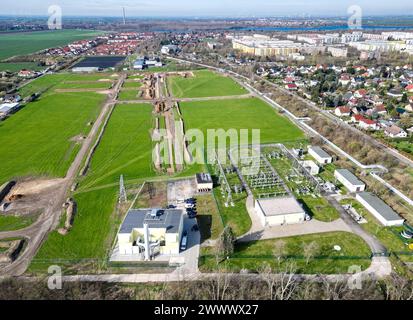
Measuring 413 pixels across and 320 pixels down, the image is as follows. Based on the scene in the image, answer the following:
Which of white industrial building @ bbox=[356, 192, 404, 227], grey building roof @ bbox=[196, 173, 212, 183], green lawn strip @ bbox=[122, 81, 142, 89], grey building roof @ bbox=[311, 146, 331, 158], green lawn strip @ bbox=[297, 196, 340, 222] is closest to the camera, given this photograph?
white industrial building @ bbox=[356, 192, 404, 227]

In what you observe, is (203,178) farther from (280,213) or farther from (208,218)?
(280,213)

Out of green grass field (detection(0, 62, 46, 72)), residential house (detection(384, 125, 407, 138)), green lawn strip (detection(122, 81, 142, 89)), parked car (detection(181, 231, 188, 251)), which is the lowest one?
parked car (detection(181, 231, 188, 251))

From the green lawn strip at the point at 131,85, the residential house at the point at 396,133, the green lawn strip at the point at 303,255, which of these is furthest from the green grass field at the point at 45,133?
the residential house at the point at 396,133

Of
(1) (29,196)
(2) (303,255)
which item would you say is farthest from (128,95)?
(2) (303,255)

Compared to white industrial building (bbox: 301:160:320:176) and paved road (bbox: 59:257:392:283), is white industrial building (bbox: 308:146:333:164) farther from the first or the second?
paved road (bbox: 59:257:392:283)

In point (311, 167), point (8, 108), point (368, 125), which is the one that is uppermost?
point (8, 108)

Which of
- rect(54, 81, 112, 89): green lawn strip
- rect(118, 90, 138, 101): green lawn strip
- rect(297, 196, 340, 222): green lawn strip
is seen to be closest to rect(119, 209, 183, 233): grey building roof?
rect(297, 196, 340, 222): green lawn strip

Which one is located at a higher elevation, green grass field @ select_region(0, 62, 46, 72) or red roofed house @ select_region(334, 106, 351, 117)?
green grass field @ select_region(0, 62, 46, 72)
